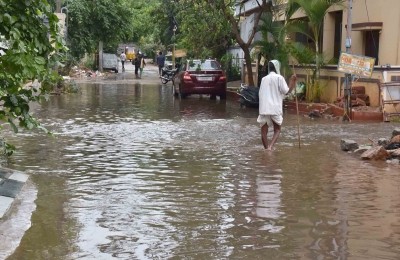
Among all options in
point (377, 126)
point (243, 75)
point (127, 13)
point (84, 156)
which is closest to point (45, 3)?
point (84, 156)

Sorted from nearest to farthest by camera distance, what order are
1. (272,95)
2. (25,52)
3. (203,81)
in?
(25,52) < (272,95) < (203,81)

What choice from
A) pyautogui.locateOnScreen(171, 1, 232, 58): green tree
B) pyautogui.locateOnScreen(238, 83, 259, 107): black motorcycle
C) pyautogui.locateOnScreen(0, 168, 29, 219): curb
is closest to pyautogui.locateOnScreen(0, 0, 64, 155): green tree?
pyautogui.locateOnScreen(0, 168, 29, 219): curb

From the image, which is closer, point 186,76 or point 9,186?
point 9,186

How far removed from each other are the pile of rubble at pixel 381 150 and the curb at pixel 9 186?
5425mm

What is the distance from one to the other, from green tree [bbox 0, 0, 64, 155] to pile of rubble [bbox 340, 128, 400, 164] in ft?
18.0

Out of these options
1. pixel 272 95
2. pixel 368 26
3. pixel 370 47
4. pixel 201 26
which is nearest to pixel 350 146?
pixel 272 95

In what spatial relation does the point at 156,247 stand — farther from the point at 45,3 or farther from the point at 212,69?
the point at 212,69

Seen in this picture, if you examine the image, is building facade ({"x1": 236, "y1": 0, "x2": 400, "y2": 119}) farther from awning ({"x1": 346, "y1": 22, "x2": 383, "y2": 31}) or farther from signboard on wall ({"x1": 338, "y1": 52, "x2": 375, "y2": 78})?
signboard on wall ({"x1": 338, "y1": 52, "x2": 375, "y2": 78})

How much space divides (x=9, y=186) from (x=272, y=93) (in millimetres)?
5447

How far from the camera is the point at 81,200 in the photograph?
7801mm

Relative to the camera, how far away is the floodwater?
19.5 feet

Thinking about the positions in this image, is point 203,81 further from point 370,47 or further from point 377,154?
point 377,154

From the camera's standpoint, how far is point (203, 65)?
26.3 m

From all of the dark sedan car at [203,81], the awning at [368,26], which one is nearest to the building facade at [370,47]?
the awning at [368,26]
